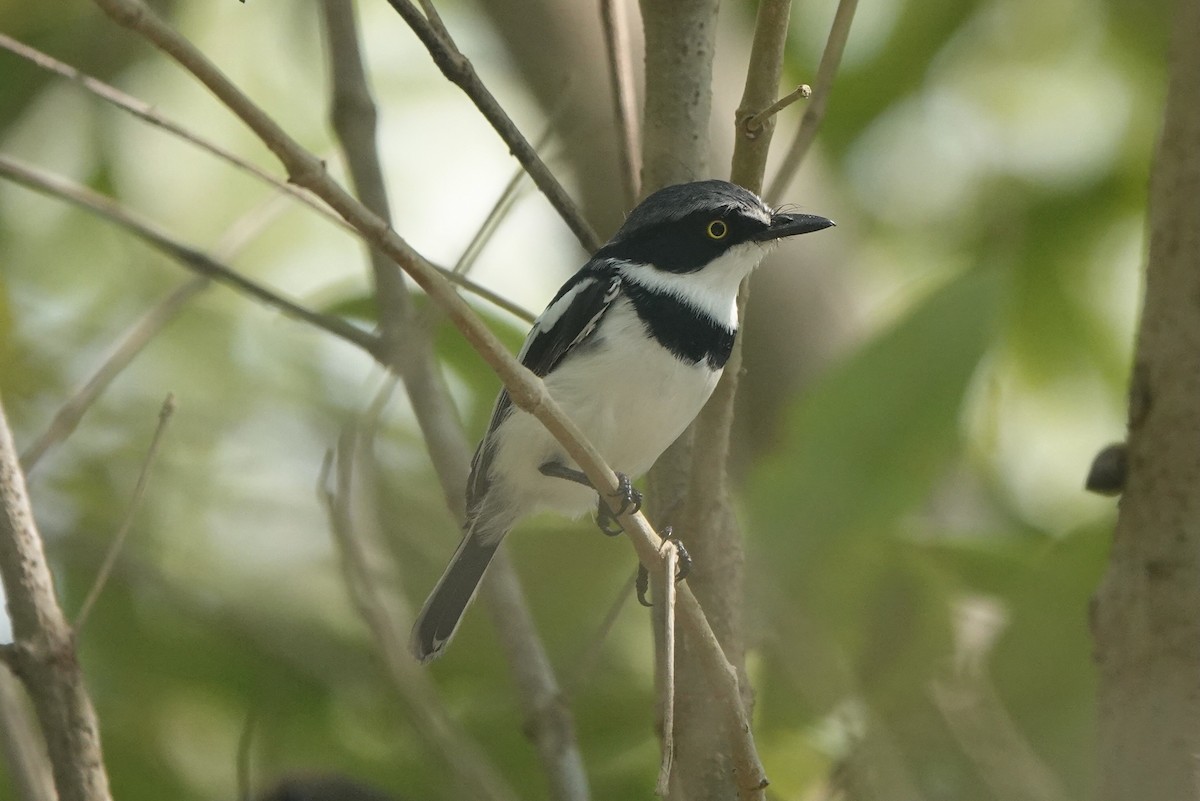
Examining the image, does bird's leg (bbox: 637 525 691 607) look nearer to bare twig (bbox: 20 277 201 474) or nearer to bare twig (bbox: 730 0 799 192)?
bare twig (bbox: 730 0 799 192)

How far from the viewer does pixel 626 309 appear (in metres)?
3.80

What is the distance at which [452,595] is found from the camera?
3926 mm

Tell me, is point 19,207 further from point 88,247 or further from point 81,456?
point 81,456

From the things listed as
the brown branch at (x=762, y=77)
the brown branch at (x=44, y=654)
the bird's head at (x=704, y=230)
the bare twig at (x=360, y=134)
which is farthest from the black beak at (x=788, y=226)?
the brown branch at (x=44, y=654)

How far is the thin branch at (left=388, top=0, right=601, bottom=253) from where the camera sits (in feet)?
9.81

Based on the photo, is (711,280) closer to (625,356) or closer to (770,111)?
(625,356)

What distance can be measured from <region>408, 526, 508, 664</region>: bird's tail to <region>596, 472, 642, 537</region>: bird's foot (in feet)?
0.91

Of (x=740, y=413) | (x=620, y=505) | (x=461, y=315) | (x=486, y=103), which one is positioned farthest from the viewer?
(x=740, y=413)

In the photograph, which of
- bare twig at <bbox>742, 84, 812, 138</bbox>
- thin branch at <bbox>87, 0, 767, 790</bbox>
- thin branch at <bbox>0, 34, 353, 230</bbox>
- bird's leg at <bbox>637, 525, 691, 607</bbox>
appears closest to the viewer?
thin branch at <bbox>87, 0, 767, 790</bbox>

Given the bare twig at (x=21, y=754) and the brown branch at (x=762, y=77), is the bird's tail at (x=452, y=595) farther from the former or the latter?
the brown branch at (x=762, y=77)

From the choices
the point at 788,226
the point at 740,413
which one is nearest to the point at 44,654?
the point at 788,226

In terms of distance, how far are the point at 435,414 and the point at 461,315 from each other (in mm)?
1610

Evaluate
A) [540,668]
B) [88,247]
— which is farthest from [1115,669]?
[88,247]

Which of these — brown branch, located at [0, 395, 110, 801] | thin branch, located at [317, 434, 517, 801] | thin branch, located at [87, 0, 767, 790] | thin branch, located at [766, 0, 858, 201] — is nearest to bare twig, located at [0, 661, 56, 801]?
brown branch, located at [0, 395, 110, 801]
